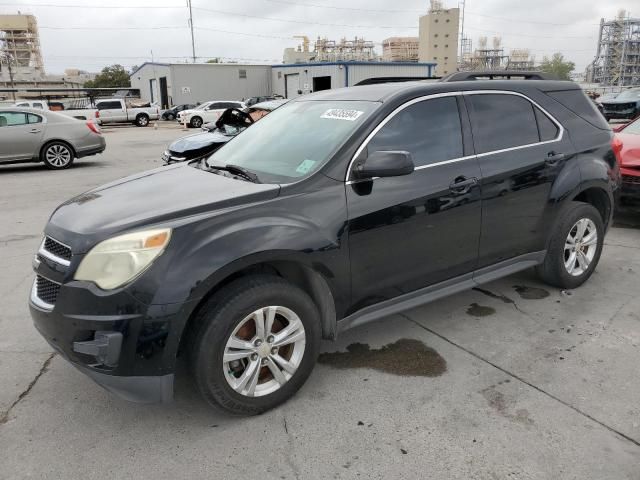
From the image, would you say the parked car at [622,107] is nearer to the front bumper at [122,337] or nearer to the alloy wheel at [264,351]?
the alloy wheel at [264,351]

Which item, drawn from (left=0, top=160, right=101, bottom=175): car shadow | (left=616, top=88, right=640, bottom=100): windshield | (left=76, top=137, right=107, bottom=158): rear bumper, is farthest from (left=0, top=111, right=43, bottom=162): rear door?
(left=616, top=88, right=640, bottom=100): windshield

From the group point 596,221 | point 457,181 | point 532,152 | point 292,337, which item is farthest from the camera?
point 596,221

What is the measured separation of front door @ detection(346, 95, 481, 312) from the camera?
10.1 feet

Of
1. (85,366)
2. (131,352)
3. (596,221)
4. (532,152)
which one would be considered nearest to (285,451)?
(131,352)

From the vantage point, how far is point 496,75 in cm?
411

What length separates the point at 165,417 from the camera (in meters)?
2.88

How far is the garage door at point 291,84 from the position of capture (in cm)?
4656

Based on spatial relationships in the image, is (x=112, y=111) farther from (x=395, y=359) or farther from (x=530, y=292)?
(x=395, y=359)

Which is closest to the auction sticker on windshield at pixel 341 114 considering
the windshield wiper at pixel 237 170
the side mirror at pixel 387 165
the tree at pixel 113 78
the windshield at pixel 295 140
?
the windshield at pixel 295 140

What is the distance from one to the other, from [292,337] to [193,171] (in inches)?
58.4

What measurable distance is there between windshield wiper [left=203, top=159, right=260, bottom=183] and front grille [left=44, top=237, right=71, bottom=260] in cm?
110

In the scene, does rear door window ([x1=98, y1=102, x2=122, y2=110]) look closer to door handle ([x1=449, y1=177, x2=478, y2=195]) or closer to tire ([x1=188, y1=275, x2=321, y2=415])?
door handle ([x1=449, y1=177, x2=478, y2=195])

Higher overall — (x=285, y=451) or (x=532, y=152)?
(x=532, y=152)

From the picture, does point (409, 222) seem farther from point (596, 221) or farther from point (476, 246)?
point (596, 221)
